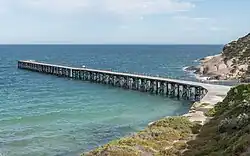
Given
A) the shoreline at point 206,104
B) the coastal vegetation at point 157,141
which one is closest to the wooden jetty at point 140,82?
the shoreline at point 206,104

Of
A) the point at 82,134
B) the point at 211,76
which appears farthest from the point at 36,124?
the point at 211,76

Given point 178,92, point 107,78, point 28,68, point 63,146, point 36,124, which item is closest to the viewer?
point 63,146

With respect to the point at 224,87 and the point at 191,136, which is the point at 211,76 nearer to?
the point at 224,87

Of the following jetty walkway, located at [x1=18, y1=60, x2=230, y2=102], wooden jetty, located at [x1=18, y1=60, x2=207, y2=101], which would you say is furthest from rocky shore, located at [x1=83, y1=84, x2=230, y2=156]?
wooden jetty, located at [x1=18, y1=60, x2=207, y2=101]

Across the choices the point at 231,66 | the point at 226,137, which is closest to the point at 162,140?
the point at 226,137

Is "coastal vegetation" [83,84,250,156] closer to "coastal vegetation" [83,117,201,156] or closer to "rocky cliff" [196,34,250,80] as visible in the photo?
"coastal vegetation" [83,117,201,156]
